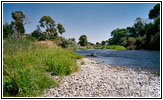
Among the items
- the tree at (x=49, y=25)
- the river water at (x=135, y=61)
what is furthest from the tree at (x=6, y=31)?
the tree at (x=49, y=25)

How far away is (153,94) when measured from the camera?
98.1 inches

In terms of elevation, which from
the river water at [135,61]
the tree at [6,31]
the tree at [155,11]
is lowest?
the river water at [135,61]

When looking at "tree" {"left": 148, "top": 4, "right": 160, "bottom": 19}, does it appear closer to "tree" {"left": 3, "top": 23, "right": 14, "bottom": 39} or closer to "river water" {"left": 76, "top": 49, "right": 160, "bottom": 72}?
"river water" {"left": 76, "top": 49, "right": 160, "bottom": 72}

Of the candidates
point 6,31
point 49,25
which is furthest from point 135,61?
point 49,25

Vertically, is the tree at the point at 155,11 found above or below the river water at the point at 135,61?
above

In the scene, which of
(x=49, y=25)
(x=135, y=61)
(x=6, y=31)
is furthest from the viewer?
(x=49, y=25)

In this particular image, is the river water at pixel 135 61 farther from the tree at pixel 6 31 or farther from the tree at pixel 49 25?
the tree at pixel 49 25

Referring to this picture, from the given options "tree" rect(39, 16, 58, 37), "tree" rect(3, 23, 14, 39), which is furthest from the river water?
"tree" rect(39, 16, 58, 37)

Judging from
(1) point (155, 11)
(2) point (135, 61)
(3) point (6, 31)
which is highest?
(1) point (155, 11)

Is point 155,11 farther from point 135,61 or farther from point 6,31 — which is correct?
point 6,31

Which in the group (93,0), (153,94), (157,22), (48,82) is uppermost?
(157,22)

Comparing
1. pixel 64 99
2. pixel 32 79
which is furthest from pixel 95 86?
pixel 32 79

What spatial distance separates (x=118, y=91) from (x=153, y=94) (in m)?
0.70

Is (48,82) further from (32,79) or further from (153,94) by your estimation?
(153,94)
